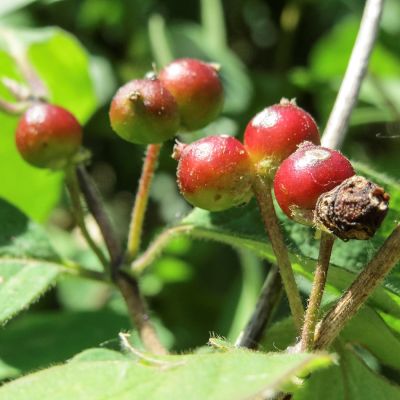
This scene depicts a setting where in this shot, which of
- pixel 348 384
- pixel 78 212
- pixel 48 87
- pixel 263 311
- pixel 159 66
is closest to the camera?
pixel 348 384

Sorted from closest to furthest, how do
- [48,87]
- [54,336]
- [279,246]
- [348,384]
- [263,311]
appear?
[279,246] < [348,384] < [263,311] < [54,336] < [48,87]

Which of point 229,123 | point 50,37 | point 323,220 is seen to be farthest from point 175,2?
point 323,220

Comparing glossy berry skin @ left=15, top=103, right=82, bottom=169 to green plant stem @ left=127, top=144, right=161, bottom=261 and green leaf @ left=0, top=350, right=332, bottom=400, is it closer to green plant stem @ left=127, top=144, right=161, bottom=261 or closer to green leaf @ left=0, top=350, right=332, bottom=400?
green plant stem @ left=127, top=144, right=161, bottom=261

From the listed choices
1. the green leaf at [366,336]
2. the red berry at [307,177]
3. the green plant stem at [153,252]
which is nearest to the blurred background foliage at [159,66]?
the green plant stem at [153,252]

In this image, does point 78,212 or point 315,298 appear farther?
point 78,212

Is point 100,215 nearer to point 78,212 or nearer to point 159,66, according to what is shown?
point 78,212

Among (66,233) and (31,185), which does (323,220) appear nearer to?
(31,185)

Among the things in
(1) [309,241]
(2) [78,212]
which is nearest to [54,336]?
(2) [78,212]
